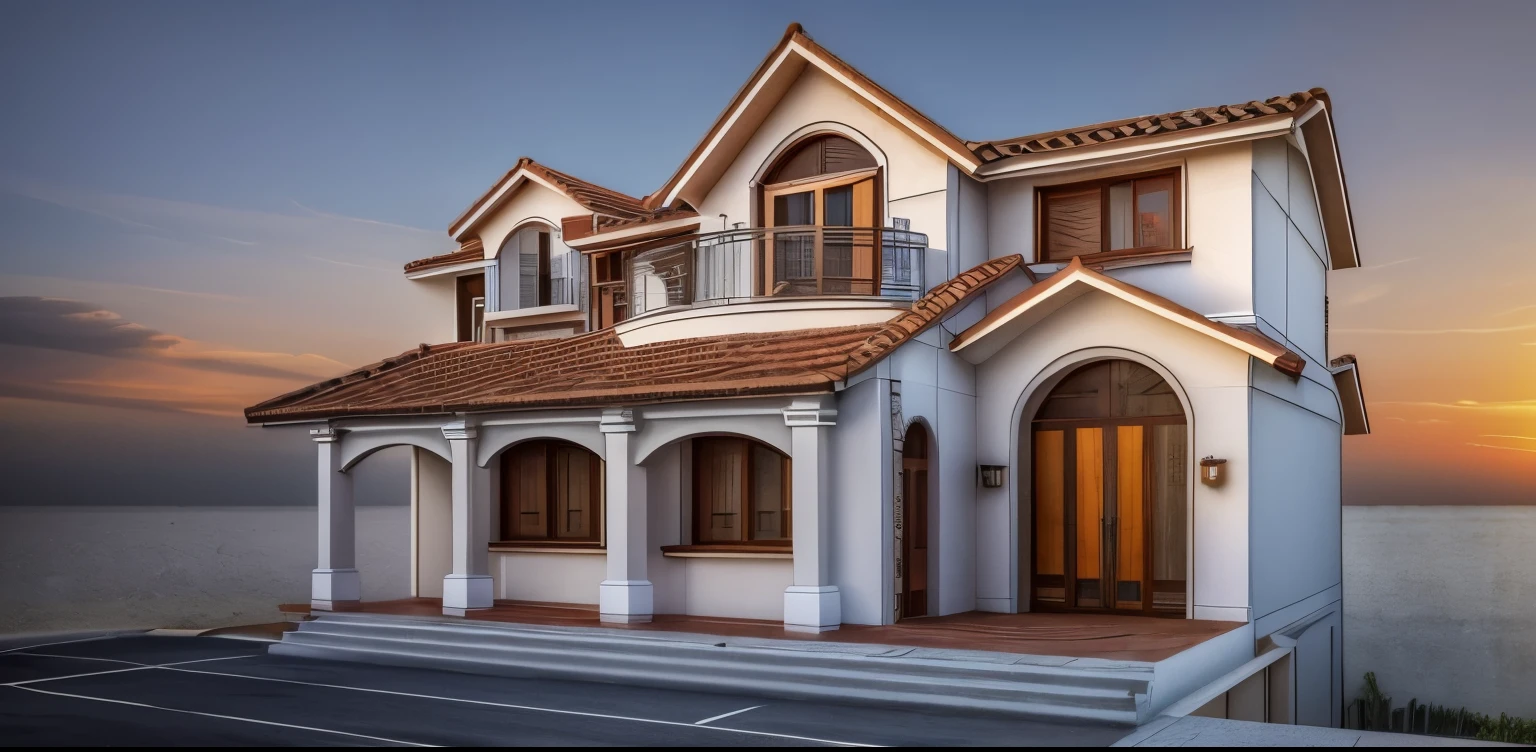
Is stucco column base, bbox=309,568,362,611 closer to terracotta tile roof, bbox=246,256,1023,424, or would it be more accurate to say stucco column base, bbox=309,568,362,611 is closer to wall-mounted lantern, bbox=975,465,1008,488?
terracotta tile roof, bbox=246,256,1023,424

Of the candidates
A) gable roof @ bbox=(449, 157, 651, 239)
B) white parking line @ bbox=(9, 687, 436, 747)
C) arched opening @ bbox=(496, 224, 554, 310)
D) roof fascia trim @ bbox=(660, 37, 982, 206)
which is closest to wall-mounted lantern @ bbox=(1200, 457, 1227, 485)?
roof fascia trim @ bbox=(660, 37, 982, 206)

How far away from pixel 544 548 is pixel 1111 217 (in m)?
8.98

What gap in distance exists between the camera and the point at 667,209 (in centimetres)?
1841

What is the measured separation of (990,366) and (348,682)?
8.57 metres

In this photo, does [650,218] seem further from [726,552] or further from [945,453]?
[945,453]

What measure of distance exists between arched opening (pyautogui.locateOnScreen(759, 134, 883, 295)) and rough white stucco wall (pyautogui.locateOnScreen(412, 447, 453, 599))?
267 inches

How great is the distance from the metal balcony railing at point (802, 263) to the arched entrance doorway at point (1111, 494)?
101 inches

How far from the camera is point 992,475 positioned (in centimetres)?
1509

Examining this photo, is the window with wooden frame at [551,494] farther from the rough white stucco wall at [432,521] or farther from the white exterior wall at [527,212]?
the white exterior wall at [527,212]

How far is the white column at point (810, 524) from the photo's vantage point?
1288 cm

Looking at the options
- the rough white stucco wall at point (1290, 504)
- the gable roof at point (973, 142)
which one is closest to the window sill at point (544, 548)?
the gable roof at point (973, 142)

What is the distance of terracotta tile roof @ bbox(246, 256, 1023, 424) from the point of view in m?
13.2

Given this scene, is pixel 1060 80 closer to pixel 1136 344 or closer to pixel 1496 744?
pixel 1136 344

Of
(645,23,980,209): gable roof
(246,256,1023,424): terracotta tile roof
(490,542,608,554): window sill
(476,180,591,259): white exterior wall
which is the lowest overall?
(490,542,608,554): window sill
